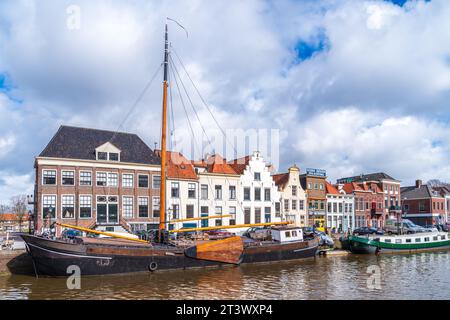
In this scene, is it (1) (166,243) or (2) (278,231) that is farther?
(2) (278,231)

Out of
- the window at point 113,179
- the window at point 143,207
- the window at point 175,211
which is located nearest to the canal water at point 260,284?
the window at point 175,211

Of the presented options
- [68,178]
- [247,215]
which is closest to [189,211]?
[247,215]

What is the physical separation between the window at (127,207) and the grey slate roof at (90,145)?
434cm

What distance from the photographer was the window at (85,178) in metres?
45.8

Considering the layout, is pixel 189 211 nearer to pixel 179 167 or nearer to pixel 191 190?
pixel 191 190

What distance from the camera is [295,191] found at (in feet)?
207

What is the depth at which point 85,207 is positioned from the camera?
45719 mm

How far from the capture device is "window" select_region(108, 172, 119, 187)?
47500mm

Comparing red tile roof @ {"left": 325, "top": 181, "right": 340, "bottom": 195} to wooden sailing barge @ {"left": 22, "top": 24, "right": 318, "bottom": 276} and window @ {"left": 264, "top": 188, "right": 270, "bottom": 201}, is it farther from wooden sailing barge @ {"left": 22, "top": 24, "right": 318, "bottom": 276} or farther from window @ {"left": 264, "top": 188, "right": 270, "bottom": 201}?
wooden sailing barge @ {"left": 22, "top": 24, "right": 318, "bottom": 276}

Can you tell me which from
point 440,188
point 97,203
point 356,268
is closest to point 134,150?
point 97,203

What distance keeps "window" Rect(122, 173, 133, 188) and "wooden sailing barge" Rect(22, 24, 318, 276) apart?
16.7m

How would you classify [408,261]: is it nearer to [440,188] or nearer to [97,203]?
[97,203]

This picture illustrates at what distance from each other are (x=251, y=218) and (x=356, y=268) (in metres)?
24.1

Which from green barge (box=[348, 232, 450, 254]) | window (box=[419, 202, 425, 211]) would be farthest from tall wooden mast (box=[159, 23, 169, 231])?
window (box=[419, 202, 425, 211])
